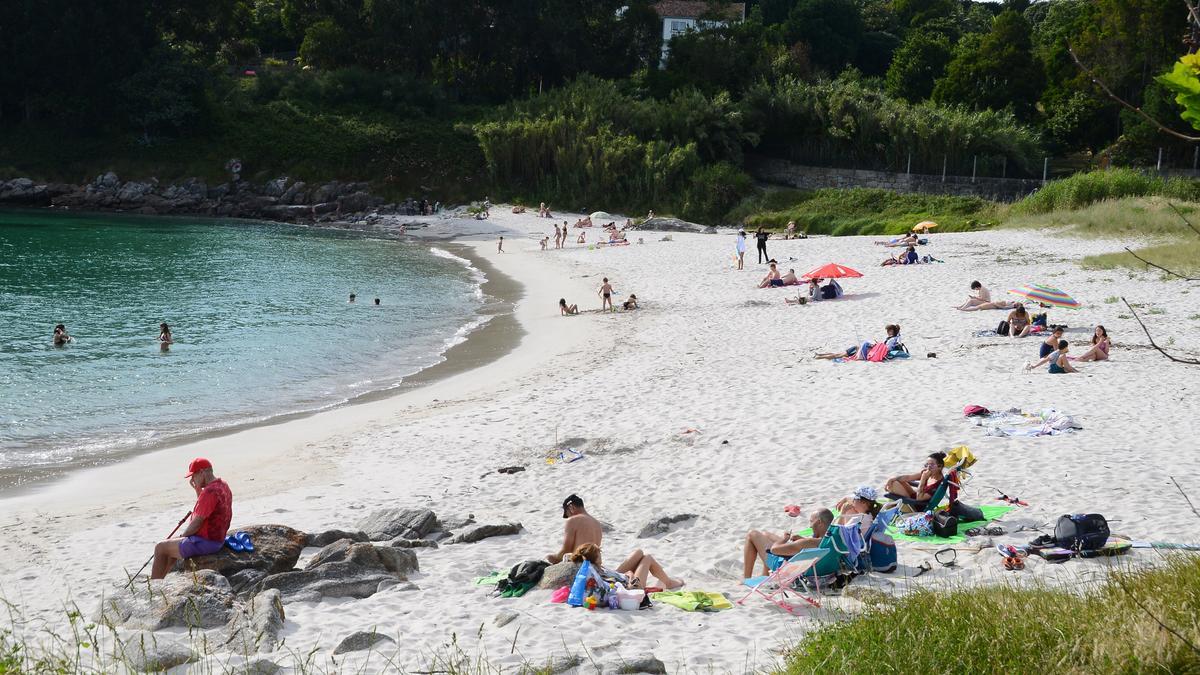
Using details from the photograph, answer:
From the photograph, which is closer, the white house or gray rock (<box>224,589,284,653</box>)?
gray rock (<box>224,589,284,653</box>)

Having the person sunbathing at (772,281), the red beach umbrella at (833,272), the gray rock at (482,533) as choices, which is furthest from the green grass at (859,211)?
the gray rock at (482,533)

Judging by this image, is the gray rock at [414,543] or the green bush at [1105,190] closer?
the gray rock at [414,543]

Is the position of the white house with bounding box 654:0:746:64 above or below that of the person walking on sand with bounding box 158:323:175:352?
above

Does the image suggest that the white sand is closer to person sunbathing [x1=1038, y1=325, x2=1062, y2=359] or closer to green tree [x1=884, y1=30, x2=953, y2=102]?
person sunbathing [x1=1038, y1=325, x2=1062, y2=359]

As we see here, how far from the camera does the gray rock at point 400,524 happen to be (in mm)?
10073

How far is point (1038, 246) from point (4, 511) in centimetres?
2762

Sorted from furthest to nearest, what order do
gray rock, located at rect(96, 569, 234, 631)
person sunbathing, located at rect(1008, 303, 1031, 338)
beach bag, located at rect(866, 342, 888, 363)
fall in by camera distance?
person sunbathing, located at rect(1008, 303, 1031, 338), beach bag, located at rect(866, 342, 888, 363), gray rock, located at rect(96, 569, 234, 631)

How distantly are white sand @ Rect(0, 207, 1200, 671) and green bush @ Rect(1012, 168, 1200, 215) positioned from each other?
14236 mm

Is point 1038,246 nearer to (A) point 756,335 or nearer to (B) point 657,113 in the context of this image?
(A) point 756,335


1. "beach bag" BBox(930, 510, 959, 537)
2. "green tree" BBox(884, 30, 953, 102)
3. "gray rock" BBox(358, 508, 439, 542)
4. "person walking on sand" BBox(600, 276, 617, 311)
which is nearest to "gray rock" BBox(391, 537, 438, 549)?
"gray rock" BBox(358, 508, 439, 542)

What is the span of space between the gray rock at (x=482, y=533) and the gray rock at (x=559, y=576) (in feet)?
5.61

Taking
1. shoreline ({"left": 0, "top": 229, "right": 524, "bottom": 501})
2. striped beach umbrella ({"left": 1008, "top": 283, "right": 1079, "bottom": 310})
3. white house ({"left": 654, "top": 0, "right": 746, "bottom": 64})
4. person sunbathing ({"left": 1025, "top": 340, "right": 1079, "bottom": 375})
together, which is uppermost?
white house ({"left": 654, "top": 0, "right": 746, "bottom": 64})

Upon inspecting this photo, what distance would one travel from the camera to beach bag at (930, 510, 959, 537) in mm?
9188

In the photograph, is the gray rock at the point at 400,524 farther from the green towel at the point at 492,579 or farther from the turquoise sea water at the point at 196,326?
the turquoise sea water at the point at 196,326
